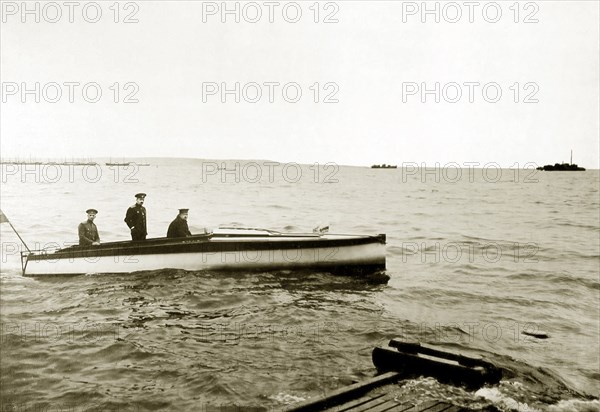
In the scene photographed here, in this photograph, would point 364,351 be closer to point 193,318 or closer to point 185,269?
point 193,318

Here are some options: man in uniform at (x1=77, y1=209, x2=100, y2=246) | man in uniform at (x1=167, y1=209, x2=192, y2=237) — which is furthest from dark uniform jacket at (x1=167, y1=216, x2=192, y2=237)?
man in uniform at (x1=77, y1=209, x2=100, y2=246)

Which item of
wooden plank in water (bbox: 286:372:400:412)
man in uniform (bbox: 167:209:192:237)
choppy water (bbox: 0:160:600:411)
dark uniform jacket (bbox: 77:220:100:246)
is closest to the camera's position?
wooden plank in water (bbox: 286:372:400:412)

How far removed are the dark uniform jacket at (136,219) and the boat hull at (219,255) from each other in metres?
0.33

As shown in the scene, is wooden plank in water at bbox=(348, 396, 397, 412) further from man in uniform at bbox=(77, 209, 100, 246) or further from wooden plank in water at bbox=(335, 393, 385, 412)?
man in uniform at bbox=(77, 209, 100, 246)

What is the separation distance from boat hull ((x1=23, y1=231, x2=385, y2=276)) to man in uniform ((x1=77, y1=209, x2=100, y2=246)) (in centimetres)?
29

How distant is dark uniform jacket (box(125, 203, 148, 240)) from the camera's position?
15039 mm

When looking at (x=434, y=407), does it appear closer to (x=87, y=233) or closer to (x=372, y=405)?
(x=372, y=405)

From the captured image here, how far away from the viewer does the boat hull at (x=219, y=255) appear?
1505 centimetres

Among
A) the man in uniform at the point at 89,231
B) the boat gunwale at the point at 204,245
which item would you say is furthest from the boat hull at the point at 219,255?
the man in uniform at the point at 89,231

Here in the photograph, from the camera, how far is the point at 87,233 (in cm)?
1522

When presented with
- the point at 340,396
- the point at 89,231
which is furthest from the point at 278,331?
the point at 89,231

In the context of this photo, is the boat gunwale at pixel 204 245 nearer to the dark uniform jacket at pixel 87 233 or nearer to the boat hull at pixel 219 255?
the boat hull at pixel 219 255

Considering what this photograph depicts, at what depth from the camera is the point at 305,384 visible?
7.95m

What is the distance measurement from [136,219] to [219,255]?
2688 millimetres
